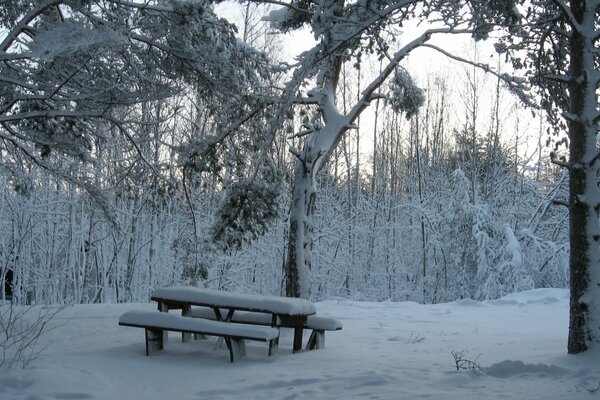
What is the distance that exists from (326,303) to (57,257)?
9.97 meters

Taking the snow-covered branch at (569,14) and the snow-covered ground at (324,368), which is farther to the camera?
the snow-covered branch at (569,14)

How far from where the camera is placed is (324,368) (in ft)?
18.4

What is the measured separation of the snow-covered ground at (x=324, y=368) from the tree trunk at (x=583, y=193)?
0.95 ft

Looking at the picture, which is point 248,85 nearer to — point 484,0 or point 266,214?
point 266,214

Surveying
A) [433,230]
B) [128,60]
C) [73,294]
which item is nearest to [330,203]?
[433,230]

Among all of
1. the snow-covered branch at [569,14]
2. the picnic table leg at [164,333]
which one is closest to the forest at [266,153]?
the snow-covered branch at [569,14]

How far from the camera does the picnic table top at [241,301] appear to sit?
6352mm

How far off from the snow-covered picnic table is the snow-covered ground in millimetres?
351

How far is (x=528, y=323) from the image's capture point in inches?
380

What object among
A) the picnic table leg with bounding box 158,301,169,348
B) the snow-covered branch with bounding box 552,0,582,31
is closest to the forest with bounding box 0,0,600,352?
the snow-covered branch with bounding box 552,0,582,31

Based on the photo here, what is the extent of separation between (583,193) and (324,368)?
283 cm

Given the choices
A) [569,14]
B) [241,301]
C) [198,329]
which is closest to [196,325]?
[198,329]

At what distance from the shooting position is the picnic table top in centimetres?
635

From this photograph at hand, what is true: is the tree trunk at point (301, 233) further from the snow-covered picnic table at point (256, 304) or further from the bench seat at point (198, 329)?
the bench seat at point (198, 329)
